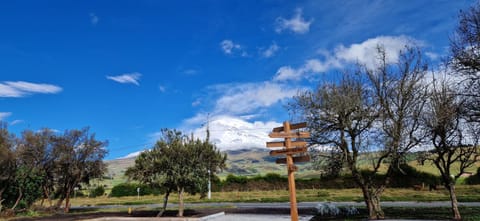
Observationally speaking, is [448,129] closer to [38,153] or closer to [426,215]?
[426,215]

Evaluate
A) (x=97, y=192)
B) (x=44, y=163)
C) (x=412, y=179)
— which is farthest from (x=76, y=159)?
→ (x=412, y=179)

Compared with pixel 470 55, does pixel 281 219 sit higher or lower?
lower

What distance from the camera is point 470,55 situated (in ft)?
44.5

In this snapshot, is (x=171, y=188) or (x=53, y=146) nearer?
(x=171, y=188)

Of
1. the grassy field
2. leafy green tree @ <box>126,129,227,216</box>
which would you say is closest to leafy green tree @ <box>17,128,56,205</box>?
the grassy field

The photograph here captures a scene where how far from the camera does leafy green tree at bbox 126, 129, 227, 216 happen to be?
19.9 meters

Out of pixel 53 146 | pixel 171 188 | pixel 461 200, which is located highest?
pixel 53 146

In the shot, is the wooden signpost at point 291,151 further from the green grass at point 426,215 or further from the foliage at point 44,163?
the foliage at point 44,163

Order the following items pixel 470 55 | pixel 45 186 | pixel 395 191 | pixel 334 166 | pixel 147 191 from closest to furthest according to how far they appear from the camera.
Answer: pixel 470 55, pixel 334 166, pixel 45 186, pixel 395 191, pixel 147 191

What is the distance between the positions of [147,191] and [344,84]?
4373cm

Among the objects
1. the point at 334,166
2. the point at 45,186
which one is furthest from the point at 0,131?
the point at 334,166

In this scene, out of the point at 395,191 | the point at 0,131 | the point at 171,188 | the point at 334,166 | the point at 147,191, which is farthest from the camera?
the point at 147,191

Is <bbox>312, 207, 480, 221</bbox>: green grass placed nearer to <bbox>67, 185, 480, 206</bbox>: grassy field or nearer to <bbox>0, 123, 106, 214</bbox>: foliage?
<bbox>67, 185, 480, 206</bbox>: grassy field

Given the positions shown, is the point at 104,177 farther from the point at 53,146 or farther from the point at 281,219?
the point at 281,219
